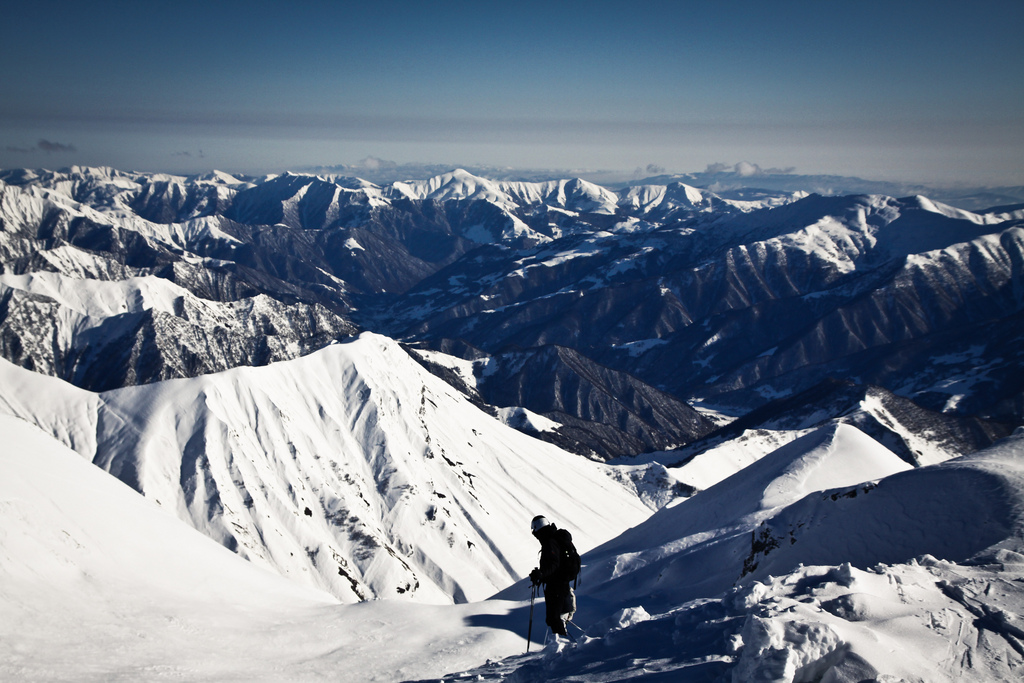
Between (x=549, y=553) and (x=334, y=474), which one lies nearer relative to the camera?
(x=549, y=553)

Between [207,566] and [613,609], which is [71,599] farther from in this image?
[613,609]

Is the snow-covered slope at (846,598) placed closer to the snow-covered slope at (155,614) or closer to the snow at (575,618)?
the snow at (575,618)

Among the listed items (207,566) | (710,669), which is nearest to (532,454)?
(207,566)

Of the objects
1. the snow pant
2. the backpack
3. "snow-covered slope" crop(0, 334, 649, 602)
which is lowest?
"snow-covered slope" crop(0, 334, 649, 602)

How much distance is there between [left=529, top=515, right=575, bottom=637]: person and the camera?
15.8 m

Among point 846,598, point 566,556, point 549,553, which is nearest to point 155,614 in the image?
point 549,553

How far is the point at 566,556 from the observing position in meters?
16.0

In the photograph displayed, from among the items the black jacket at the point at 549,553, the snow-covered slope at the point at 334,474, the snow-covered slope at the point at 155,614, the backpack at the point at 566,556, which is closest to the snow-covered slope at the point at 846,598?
the backpack at the point at 566,556

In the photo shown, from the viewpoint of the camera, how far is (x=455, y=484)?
352 feet

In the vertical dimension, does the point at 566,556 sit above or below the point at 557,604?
above

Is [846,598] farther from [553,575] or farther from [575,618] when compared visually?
[575,618]

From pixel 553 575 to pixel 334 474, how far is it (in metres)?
Result: 88.9

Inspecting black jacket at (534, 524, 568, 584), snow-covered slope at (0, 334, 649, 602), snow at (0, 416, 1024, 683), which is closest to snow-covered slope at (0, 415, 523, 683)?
snow at (0, 416, 1024, 683)

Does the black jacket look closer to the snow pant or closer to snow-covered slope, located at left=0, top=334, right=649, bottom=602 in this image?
the snow pant
